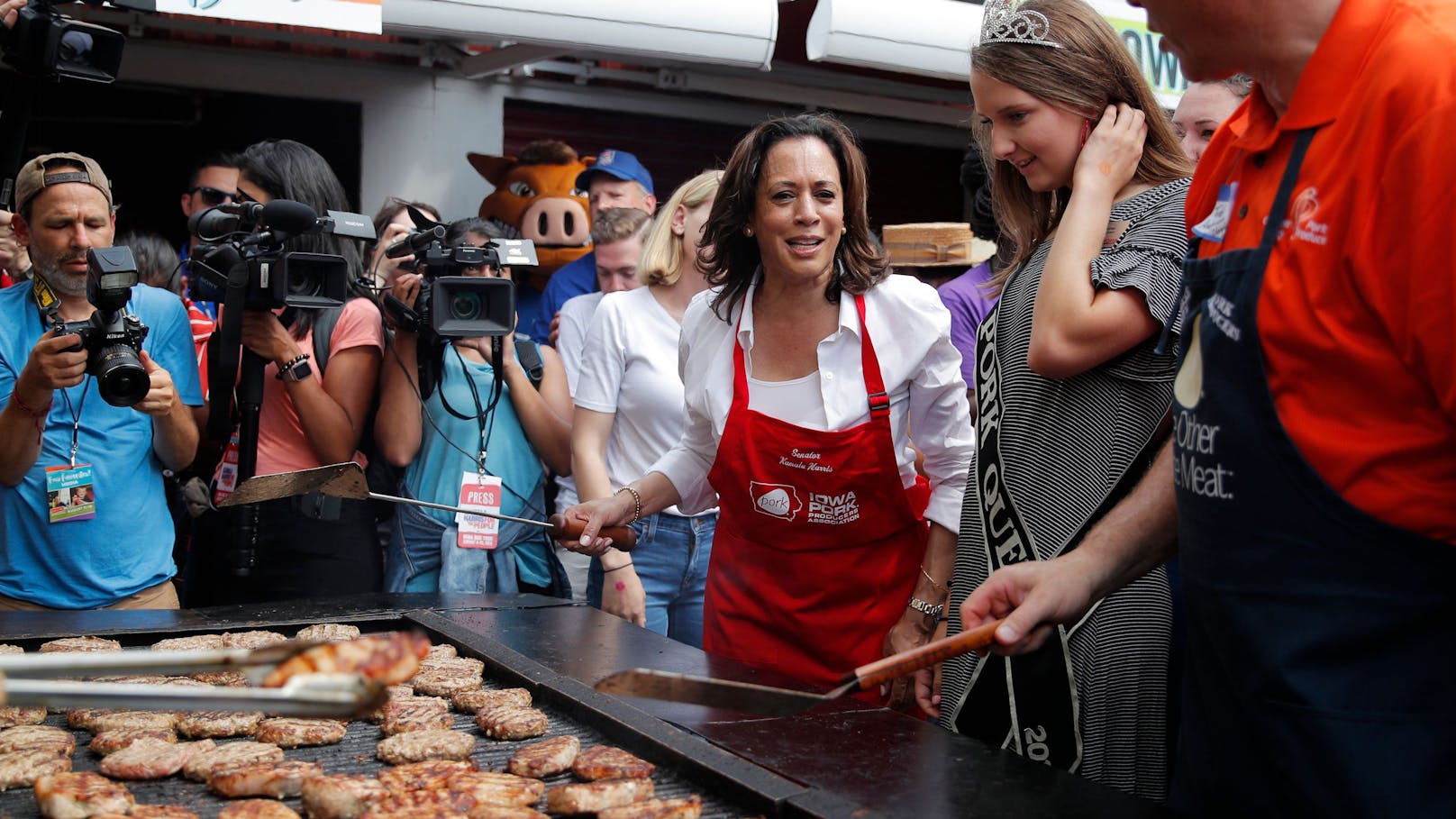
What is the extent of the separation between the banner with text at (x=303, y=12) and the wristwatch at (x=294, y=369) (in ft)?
4.80

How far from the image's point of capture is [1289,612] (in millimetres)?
1452

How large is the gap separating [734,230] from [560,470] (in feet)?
4.53

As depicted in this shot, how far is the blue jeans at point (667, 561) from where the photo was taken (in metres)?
4.03

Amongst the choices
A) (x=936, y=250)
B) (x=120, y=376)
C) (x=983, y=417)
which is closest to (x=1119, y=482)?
(x=983, y=417)

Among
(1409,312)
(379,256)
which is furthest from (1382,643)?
(379,256)

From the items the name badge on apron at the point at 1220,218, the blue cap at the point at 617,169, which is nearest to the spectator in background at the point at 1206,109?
the name badge on apron at the point at 1220,218

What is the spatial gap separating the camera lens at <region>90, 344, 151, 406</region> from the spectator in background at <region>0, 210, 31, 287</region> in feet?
4.81

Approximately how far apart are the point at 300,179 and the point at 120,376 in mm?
1305

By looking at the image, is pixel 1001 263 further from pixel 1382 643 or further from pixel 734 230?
pixel 1382 643

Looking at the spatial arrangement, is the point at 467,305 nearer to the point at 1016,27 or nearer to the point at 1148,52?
the point at 1016,27

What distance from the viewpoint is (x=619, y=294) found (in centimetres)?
424

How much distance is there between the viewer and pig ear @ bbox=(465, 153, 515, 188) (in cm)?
655

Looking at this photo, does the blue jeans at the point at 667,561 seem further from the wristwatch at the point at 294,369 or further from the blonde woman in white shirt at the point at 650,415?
the wristwatch at the point at 294,369

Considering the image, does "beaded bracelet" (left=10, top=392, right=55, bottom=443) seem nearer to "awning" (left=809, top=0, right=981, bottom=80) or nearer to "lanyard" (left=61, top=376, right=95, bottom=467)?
"lanyard" (left=61, top=376, right=95, bottom=467)
